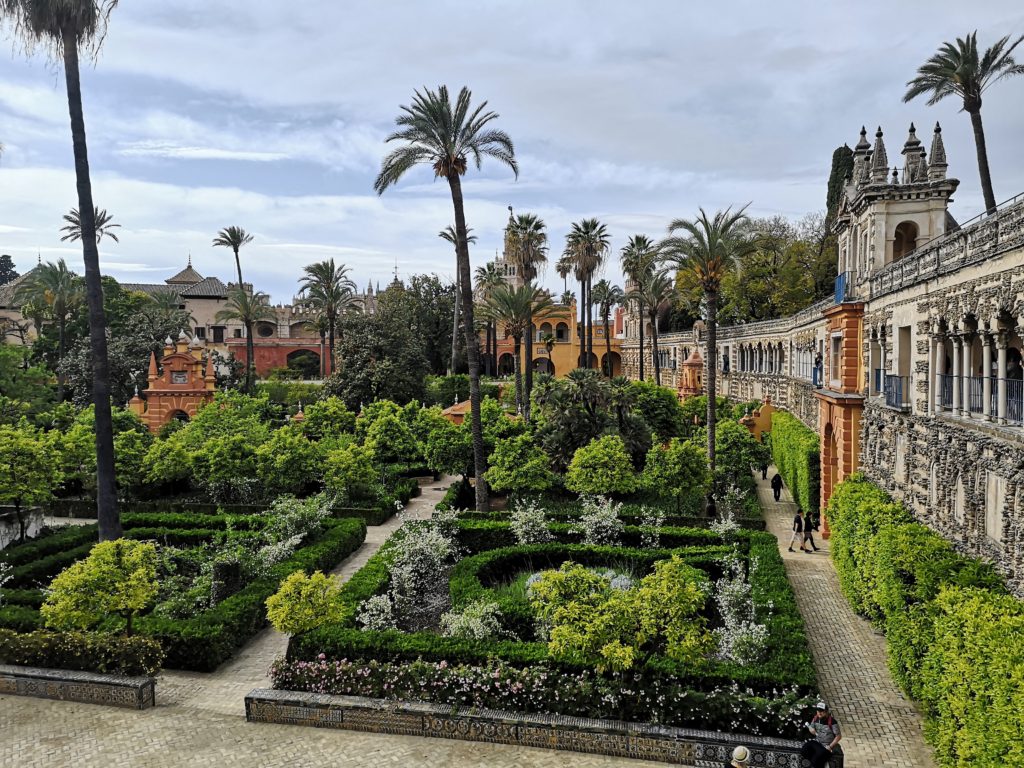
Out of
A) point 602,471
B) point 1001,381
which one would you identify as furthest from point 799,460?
point 1001,381

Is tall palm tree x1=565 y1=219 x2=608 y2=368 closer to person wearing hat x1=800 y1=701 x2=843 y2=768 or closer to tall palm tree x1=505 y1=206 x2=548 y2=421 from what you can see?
tall palm tree x1=505 y1=206 x2=548 y2=421

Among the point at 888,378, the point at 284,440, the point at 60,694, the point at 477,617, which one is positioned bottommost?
the point at 60,694

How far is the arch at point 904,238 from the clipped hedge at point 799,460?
7.69 meters

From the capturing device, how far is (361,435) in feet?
120

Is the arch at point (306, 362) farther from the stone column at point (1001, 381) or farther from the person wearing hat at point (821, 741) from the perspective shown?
the person wearing hat at point (821, 741)

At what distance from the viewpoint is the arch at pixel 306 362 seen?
7981 cm

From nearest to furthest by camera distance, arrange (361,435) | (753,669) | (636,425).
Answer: (753,669), (636,425), (361,435)

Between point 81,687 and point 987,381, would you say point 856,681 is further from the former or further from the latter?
point 81,687

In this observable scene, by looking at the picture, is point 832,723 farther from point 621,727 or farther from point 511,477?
point 511,477

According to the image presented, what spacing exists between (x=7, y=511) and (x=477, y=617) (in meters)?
→ 17.7

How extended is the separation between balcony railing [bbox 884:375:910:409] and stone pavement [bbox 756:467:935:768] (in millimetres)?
5275

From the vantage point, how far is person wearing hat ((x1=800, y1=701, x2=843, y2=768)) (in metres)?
10.1

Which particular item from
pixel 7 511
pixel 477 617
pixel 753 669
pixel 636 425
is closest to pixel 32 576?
pixel 7 511

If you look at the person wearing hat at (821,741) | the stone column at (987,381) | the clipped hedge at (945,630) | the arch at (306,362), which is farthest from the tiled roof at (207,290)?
the person wearing hat at (821,741)
